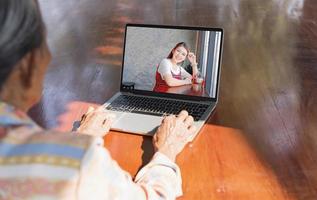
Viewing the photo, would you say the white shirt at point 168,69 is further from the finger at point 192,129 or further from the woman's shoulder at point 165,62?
the finger at point 192,129

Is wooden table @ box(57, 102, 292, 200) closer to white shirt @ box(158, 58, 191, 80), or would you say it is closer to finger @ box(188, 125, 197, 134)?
finger @ box(188, 125, 197, 134)

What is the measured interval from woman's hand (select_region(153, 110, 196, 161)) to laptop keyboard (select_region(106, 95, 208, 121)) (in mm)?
70

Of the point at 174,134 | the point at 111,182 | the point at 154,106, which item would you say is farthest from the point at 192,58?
the point at 111,182

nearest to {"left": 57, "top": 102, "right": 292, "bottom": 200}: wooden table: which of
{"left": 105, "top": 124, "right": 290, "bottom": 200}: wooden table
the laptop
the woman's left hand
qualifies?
{"left": 105, "top": 124, "right": 290, "bottom": 200}: wooden table

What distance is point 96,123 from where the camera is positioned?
1130 millimetres

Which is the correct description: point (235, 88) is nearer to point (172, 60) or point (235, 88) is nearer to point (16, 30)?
point (172, 60)

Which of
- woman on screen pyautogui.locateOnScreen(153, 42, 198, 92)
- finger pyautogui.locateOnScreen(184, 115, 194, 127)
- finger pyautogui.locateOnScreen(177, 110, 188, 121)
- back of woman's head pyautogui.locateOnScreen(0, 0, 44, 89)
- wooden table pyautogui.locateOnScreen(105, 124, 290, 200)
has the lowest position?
wooden table pyautogui.locateOnScreen(105, 124, 290, 200)

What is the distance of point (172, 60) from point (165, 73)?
45mm

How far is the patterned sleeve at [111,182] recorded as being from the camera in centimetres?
59

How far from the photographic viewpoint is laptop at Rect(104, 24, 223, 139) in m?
1.23

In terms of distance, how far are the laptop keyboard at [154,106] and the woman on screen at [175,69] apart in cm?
5

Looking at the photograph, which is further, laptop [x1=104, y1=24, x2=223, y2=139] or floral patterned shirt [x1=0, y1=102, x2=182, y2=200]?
laptop [x1=104, y1=24, x2=223, y2=139]

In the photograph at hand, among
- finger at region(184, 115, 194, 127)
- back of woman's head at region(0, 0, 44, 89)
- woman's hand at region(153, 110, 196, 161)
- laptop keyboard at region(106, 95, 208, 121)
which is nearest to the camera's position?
back of woman's head at region(0, 0, 44, 89)

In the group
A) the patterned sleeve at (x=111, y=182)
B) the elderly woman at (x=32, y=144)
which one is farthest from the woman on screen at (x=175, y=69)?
the elderly woman at (x=32, y=144)
